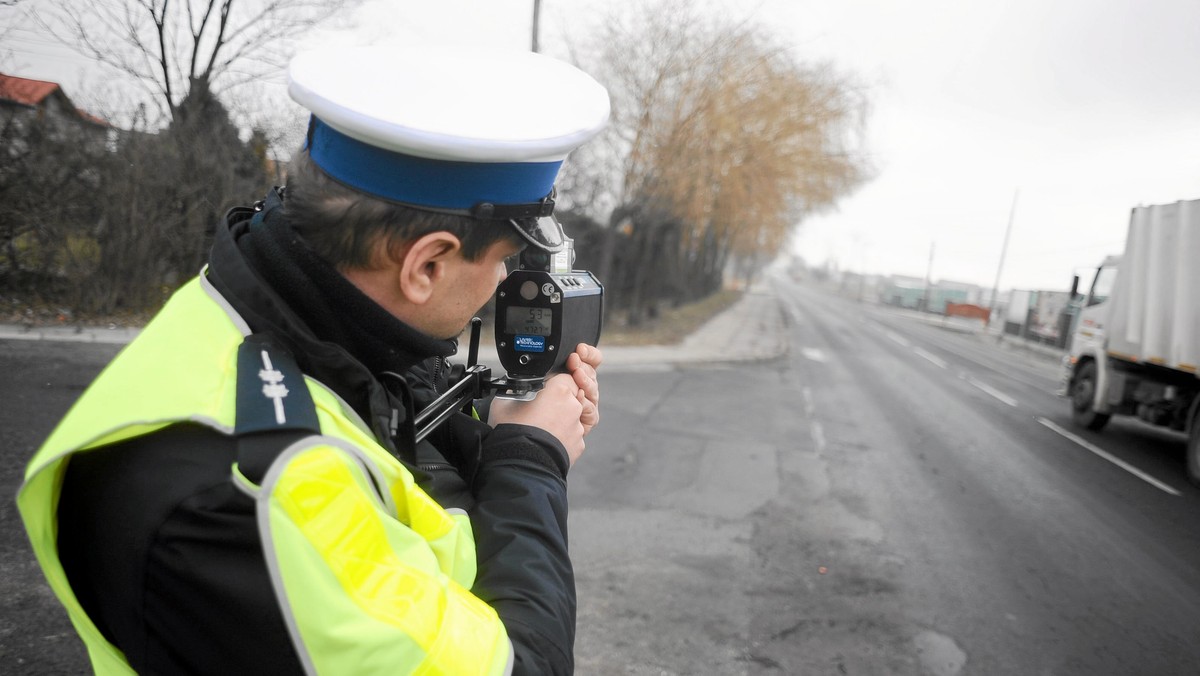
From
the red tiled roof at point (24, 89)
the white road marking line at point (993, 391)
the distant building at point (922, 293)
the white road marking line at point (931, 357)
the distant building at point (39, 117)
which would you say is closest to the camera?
the red tiled roof at point (24, 89)

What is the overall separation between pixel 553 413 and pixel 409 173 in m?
0.52

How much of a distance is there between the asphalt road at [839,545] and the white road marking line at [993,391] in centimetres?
309

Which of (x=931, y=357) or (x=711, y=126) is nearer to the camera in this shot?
(x=711, y=126)

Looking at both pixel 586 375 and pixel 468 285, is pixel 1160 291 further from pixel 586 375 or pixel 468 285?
pixel 468 285

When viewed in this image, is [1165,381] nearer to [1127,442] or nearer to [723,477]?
[1127,442]

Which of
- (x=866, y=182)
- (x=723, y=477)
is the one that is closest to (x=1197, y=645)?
(x=723, y=477)

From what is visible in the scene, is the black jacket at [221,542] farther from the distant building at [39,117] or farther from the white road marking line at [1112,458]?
the distant building at [39,117]

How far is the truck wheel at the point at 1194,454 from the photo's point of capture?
7.42 m

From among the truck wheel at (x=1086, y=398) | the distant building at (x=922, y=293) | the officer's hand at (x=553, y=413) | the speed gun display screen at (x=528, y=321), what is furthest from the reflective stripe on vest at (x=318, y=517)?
the distant building at (x=922, y=293)

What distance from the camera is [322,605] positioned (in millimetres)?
690

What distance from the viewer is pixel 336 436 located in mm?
756

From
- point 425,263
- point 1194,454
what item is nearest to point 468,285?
point 425,263

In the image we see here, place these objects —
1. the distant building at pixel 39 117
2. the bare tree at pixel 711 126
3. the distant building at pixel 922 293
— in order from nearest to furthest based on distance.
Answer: the distant building at pixel 39 117 → the bare tree at pixel 711 126 → the distant building at pixel 922 293

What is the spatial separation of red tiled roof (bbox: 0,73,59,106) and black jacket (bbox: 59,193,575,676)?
377 inches
